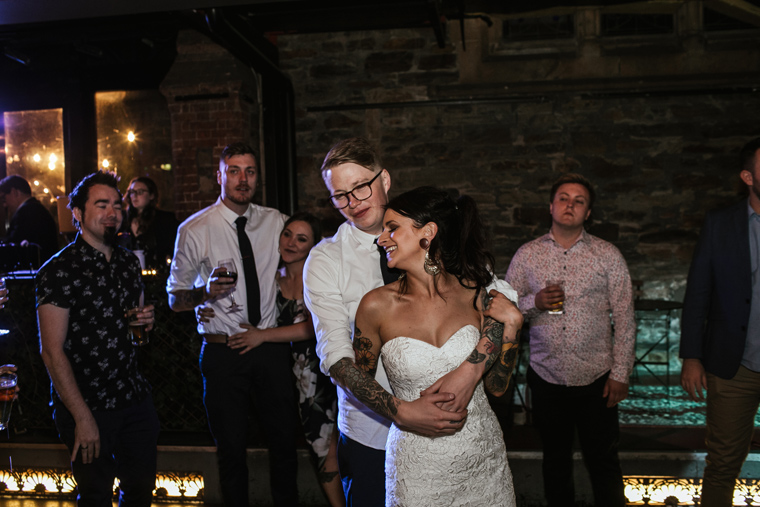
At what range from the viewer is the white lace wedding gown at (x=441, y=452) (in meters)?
1.85

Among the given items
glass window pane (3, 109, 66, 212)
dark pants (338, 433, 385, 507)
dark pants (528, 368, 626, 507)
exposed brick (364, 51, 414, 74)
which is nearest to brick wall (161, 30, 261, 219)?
exposed brick (364, 51, 414, 74)

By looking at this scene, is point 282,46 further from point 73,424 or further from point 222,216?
point 73,424

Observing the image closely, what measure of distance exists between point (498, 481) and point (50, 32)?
6321 mm

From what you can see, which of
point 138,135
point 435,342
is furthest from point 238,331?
point 138,135

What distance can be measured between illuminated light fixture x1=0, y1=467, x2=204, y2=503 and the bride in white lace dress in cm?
263

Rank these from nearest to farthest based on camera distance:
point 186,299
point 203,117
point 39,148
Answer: point 186,299
point 203,117
point 39,148

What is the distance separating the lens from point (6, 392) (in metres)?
2.25

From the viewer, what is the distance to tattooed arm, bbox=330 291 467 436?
5.76 ft

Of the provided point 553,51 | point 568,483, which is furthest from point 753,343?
point 553,51

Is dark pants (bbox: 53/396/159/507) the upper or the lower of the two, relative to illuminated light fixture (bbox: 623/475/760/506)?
upper

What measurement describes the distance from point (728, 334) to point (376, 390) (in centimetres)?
200

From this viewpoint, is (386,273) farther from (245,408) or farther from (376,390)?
(245,408)

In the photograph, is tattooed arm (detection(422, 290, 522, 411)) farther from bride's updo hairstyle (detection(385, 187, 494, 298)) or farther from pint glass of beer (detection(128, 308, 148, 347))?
pint glass of beer (detection(128, 308, 148, 347))

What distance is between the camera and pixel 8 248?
530cm
